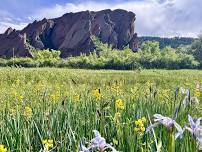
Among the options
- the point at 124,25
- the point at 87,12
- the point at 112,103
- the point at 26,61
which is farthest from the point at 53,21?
the point at 112,103

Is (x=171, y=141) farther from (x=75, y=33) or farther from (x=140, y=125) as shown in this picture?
(x=75, y=33)

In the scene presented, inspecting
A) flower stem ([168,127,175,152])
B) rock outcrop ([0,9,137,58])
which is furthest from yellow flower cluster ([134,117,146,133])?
rock outcrop ([0,9,137,58])

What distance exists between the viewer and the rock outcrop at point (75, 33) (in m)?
111

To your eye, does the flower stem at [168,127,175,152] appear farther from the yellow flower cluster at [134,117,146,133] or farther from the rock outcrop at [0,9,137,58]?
the rock outcrop at [0,9,137,58]

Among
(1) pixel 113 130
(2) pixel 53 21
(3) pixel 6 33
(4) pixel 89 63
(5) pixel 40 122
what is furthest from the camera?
(2) pixel 53 21

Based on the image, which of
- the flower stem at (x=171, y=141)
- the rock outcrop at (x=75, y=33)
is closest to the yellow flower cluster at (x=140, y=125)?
the flower stem at (x=171, y=141)

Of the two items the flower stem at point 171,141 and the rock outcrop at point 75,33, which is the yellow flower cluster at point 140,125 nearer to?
the flower stem at point 171,141

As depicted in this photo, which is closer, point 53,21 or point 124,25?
point 124,25

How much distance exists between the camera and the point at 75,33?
117 metres

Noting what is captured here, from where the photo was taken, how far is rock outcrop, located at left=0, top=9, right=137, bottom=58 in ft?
364

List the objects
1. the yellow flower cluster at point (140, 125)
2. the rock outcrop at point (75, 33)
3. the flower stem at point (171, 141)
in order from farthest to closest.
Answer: the rock outcrop at point (75, 33)
the yellow flower cluster at point (140, 125)
the flower stem at point (171, 141)

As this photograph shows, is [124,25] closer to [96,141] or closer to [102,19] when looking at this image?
[102,19]

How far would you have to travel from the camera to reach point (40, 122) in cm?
382

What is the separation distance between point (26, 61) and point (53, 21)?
73.8m
